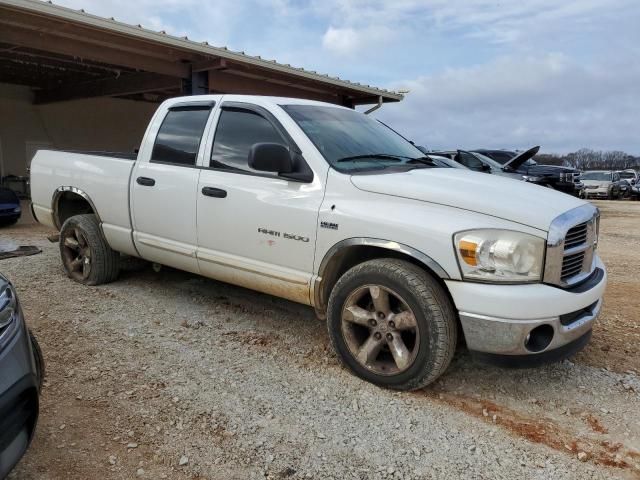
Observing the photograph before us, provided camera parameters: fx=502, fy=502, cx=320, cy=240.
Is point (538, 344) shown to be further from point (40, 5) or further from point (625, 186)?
point (625, 186)

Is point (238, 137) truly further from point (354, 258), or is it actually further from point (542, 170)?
point (542, 170)

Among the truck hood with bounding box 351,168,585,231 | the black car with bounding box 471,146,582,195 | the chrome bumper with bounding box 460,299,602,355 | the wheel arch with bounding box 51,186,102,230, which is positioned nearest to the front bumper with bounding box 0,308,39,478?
the truck hood with bounding box 351,168,585,231

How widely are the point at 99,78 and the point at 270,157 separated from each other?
505 inches

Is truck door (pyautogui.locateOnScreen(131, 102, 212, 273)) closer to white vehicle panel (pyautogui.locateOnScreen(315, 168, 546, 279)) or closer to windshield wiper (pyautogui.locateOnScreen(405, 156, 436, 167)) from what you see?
white vehicle panel (pyautogui.locateOnScreen(315, 168, 546, 279))

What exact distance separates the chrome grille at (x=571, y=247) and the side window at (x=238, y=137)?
2.01 metres

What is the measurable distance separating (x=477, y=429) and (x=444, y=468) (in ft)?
1.42

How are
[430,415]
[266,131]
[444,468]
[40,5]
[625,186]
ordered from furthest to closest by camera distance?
1. [625,186]
2. [40,5]
3. [266,131]
4. [430,415]
5. [444,468]

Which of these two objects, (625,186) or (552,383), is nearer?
(552,383)

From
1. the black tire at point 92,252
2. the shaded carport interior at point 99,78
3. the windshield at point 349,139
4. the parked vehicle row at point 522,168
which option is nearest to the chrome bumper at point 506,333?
the windshield at point 349,139

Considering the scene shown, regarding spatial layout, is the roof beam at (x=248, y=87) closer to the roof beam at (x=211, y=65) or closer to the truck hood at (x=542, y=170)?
the roof beam at (x=211, y=65)

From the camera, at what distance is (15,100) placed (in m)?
15.7

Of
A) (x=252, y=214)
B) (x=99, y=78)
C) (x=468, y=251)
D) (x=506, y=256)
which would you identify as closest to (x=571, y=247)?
(x=506, y=256)

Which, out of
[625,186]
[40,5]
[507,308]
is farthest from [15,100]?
[625,186]

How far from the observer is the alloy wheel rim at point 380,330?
3.06 metres
